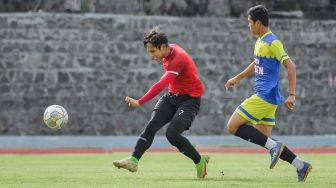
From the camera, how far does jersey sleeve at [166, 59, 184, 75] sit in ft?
37.1

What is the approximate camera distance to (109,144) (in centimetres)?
2166

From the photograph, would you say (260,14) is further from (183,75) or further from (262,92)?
(183,75)

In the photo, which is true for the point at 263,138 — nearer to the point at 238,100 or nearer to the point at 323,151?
the point at 323,151

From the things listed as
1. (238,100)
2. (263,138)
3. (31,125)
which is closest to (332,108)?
(238,100)

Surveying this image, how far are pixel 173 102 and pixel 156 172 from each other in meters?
1.45

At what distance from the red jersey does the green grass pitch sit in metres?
1.06

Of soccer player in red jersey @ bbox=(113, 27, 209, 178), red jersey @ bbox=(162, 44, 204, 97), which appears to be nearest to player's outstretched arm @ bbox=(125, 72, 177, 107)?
soccer player in red jersey @ bbox=(113, 27, 209, 178)

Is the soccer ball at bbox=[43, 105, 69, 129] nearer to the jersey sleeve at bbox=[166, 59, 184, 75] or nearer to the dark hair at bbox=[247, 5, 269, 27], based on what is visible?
the jersey sleeve at bbox=[166, 59, 184, 75]

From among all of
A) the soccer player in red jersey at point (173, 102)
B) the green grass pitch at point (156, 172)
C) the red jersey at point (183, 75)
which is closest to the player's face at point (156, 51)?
the soccer player in red jersey at point (173, 102)

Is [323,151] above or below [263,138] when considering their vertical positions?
Answer: below

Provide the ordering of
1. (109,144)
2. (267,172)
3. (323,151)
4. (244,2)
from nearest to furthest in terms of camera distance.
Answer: (267,172) → (323,151) → (109,144) → (244,2)

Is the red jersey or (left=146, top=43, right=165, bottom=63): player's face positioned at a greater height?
(left=146, top=43, right=165, bottom=63): player's face

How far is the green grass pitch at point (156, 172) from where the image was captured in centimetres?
1046

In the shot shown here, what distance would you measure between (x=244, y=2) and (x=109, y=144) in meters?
5.98
